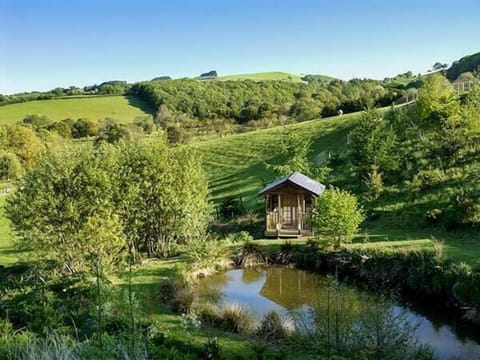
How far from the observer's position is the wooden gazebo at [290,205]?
20594mm

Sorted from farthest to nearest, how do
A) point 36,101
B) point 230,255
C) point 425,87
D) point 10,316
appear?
point 36,101 → point 425,87 → point 230,255 → point 10,316

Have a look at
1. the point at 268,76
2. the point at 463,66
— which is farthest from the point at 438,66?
the point at 268,76

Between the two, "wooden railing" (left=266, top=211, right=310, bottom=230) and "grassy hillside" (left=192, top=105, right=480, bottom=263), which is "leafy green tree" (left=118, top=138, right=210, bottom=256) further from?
"grassy hillside" (left=192, top=105, right=480, bottom=263)

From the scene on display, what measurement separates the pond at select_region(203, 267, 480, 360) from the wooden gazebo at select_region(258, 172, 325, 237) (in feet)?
11.5

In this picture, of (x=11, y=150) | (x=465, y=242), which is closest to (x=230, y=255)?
(x=465, y=242)

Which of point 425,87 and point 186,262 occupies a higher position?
point 425,87

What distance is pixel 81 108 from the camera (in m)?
89.1

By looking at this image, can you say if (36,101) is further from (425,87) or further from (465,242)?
(465,242)

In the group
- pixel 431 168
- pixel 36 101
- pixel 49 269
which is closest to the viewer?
pixel 49 269

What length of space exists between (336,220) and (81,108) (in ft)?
264

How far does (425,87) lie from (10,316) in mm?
24584

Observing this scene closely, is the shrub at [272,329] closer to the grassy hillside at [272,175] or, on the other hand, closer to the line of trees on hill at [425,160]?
the grassy hillside at [272,175]

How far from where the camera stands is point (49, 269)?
50.5 feet

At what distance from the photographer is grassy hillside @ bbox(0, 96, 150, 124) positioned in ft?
279
